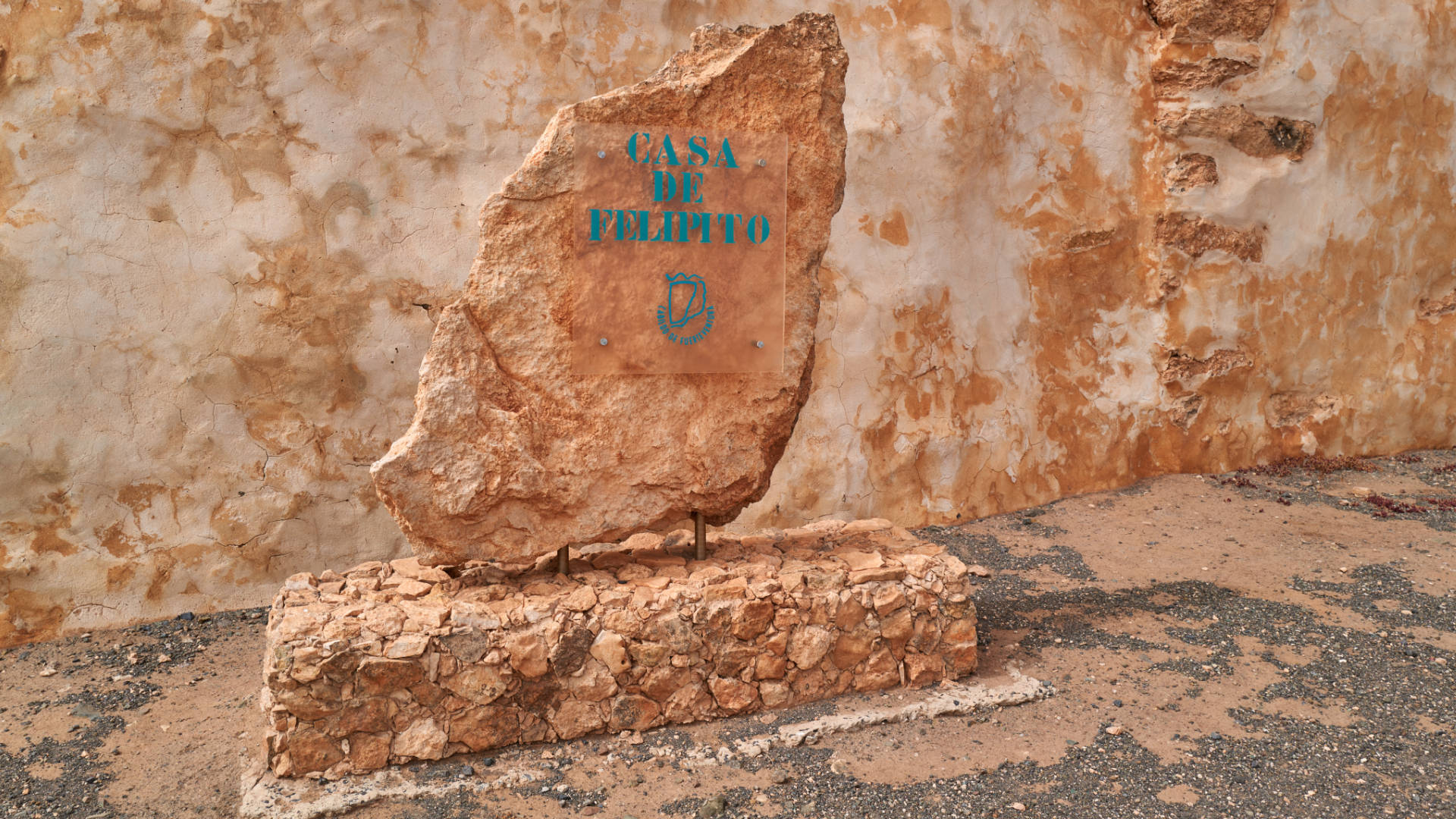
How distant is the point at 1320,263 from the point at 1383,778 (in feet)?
13.0

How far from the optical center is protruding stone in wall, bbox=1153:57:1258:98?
5430 mm

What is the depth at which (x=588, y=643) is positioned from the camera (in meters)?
2.96

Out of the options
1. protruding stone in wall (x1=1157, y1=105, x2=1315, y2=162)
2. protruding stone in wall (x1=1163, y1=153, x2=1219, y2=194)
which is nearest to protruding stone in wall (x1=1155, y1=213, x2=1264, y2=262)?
protruding stone in wall (x1=1163, y1=153, x2=1219, y2=194)

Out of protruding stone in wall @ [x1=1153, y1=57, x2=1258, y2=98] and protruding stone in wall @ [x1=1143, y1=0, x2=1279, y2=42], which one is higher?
protruding stone in wall @ [x1=1143, y1=0, x2=1279, y2=42]

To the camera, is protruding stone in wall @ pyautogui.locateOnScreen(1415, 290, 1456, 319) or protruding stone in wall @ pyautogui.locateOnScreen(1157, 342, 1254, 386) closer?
protruding stone in wall @ pyautogui.locateOnScreen(1157, 342, 1254, 386)

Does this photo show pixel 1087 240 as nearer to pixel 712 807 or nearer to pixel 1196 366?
pixel 1196 366

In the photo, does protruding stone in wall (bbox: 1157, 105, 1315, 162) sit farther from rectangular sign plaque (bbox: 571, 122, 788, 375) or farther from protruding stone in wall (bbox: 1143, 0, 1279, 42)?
rectangular sign plaque (bbox: 571, 122, 788, 375)

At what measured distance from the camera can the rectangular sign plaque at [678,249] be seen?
305cm

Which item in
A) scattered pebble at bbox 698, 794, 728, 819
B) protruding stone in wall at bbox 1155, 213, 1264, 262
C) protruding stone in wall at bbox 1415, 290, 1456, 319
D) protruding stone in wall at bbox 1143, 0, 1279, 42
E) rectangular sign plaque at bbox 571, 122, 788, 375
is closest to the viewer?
scattered pebble at bbox 698, 794, 728, 819

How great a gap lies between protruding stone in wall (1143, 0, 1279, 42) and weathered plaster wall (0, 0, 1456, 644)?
0.9 inches

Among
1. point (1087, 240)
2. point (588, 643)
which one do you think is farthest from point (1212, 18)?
point (588, 643)

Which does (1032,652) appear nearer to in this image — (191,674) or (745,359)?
(745,359)

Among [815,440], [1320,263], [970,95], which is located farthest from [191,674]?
[1320,263]

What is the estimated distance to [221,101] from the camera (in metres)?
4.06
